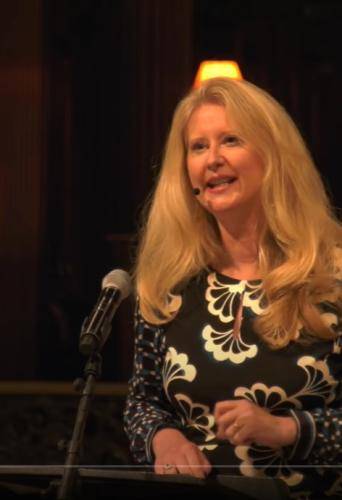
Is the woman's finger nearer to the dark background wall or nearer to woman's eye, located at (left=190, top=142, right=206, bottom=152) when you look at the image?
woman's eye, located at (left=190, top=142, right=206, bottom=152)

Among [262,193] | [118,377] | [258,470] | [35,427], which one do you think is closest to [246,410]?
[258,470]

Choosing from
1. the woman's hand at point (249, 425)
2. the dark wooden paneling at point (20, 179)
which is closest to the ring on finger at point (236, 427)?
the woman's hand at point (249, 425)

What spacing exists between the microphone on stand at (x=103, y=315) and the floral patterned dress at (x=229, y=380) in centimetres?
22

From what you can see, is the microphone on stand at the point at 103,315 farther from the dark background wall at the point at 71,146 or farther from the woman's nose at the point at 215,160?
the dark background wall at the point at 71,146

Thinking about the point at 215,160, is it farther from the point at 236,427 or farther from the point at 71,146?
the point at 71,146

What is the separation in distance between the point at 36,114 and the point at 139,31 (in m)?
0.50

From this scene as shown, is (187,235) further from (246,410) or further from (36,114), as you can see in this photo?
(36,114)

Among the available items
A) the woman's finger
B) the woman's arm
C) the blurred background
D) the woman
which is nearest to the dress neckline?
the woman

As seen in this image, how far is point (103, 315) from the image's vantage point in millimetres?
1586

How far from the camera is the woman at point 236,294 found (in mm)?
1763

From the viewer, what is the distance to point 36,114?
454 cm

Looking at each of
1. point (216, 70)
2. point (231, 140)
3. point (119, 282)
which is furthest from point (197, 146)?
point (216, 70)

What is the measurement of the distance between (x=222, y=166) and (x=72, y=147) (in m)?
2.80

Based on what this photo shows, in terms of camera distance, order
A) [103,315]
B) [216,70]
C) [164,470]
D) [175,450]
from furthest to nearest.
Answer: [216,70]
[175,450]
[103,315]
[164,470]
